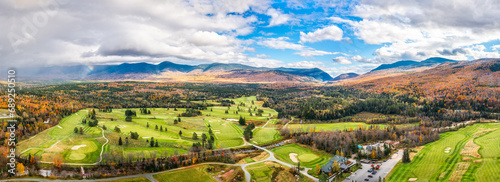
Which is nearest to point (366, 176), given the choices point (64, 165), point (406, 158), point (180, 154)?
point (406, 158)

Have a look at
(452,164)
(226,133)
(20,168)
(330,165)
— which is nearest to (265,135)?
(226,133)

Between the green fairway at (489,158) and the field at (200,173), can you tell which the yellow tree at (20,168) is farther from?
the green fairway at (489,158)

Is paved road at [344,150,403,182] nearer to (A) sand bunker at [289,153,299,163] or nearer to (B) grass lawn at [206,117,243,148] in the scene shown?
(A) sand bunker at [289,153,299,163]

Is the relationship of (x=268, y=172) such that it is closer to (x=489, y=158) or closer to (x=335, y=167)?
(x=335, y=167)

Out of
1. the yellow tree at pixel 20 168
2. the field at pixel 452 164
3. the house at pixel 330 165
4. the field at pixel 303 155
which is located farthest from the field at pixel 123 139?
the field at pixel 452 164

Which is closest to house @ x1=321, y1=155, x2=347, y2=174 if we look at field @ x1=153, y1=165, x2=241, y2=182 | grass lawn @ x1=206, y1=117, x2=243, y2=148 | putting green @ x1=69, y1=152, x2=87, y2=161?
field @ x1=153, y1=165, x2=241, y2=182

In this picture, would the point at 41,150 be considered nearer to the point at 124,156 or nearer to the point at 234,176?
the point at 124,156
